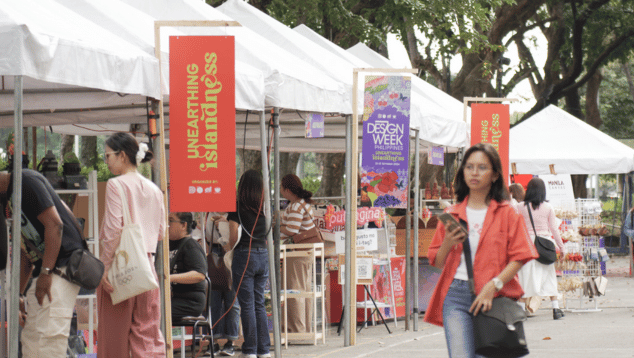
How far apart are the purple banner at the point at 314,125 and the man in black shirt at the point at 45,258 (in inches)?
141

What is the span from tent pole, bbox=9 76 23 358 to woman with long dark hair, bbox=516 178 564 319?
773 centimetres

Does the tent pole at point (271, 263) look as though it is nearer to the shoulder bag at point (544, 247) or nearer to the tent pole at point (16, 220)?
the tent pole at point (16, 220)

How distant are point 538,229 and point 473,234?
7087mm

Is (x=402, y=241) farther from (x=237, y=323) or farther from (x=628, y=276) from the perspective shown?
(x=628, y=276)

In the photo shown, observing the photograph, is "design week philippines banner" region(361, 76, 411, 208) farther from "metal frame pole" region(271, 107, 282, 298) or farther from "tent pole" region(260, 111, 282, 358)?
"tent pole" region(260, 111, 282, 358)

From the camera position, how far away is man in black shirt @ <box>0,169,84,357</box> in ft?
17.0

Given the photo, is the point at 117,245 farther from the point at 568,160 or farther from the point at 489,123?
the point at 568,160

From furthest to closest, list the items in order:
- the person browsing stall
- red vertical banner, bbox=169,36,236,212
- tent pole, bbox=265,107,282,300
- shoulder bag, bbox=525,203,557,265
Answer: shoulder bag, bbox=525,203,557,265
tent pole, bbox=265,107,282,300
the person browsing stall
red vertical banner, bbox=169,36,236,212

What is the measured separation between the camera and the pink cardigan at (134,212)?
5734mm

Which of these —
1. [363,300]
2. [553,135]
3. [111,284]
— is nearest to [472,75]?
[553,135]

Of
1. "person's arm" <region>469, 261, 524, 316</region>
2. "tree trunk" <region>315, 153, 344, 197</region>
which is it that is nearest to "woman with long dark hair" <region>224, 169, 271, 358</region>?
"person's arm" <region>469, 261, 524, 316</region>

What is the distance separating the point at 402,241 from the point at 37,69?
8.39m

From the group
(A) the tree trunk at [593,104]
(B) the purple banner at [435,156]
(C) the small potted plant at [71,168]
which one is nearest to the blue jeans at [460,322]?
(C) the small potted plant at [71,168]

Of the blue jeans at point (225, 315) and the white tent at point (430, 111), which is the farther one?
the white tent at point (430, 111)
